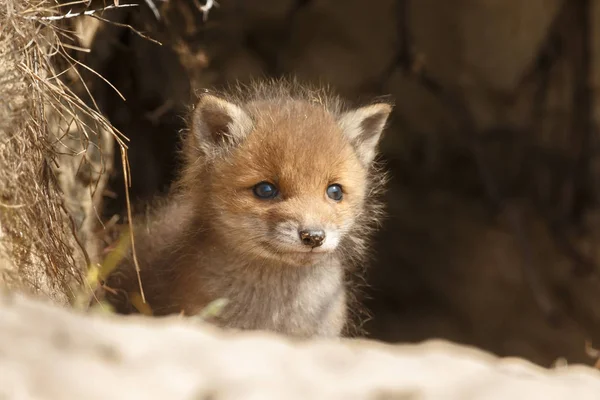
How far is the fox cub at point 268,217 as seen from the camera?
146 inches

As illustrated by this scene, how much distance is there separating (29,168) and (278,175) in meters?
1.09

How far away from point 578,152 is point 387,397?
5.25 metres

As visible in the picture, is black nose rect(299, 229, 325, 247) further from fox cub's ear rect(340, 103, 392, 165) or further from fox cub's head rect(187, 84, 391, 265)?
fox cub's ear rect(340, 103, 392, 165)

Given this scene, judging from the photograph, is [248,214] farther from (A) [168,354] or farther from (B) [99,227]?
(A) [168,354]

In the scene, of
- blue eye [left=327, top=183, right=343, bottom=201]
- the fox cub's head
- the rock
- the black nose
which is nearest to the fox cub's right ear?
the fox cub's head

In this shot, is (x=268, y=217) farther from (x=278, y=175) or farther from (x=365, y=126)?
(x=365, y=126)

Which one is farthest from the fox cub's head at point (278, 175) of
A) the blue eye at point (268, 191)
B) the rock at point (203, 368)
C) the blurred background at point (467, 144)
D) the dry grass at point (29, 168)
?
the blurred background at point (467, 144)

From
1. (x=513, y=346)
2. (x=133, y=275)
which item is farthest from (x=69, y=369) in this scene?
(x=513, y=346)

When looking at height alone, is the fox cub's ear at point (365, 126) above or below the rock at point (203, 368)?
above

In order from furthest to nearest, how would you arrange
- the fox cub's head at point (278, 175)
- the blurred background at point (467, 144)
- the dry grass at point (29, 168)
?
the blurred background at point (467, 144) < the fox cub's head at point (278, 175) < the dry grass at point (29, 168)

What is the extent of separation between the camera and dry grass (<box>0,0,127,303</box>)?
3180 mm

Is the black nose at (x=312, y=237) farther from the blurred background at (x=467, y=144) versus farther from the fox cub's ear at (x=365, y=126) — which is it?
the blurred background at (x=467, y=144)

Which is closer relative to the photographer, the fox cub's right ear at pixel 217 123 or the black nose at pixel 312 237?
the black nose at pixel 312 237

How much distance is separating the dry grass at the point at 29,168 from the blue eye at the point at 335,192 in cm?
103
